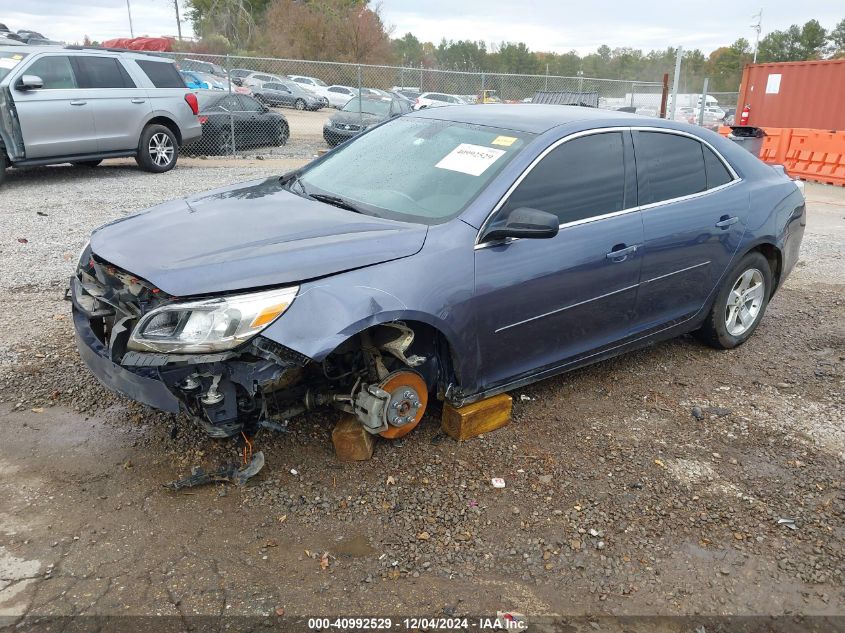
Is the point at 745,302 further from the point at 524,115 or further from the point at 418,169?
the point at 418,169

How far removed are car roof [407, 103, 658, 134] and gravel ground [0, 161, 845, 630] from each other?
160 centimetres

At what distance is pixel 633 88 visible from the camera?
23422 millimetres

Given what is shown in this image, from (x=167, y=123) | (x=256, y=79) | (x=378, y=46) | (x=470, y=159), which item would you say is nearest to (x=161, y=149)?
(x=167, y=123)

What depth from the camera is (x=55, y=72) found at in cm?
997

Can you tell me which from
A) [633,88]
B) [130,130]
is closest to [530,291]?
[130,130]

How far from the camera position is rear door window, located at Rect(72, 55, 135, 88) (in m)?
10.3

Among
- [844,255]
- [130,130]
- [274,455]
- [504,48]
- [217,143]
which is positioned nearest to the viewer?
[274,455]

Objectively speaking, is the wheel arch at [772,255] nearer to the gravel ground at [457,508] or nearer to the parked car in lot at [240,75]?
the gravel ground at [457,508]

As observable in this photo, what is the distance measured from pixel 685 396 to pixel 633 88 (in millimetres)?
21703

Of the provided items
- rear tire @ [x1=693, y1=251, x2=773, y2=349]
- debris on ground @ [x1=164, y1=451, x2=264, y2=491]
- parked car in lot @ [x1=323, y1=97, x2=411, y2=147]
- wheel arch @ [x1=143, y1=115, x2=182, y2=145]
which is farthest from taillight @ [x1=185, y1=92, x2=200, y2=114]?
debris on ground @ [x1=164, y1=451, x2=264, y2=491]

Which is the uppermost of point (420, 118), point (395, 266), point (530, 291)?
point (420, 118)

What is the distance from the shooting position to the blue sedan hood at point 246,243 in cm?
278

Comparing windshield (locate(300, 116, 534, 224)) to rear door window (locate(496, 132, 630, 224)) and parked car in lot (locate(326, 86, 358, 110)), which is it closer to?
rear door window (locate(496, 132, 630, 224))

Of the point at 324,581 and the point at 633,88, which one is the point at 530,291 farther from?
the point at 633,88
